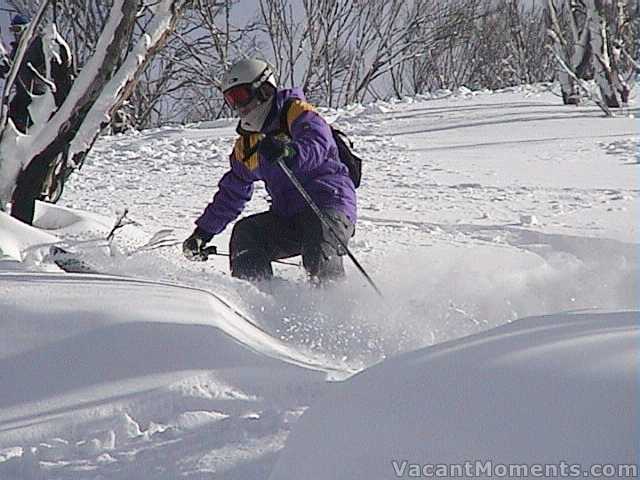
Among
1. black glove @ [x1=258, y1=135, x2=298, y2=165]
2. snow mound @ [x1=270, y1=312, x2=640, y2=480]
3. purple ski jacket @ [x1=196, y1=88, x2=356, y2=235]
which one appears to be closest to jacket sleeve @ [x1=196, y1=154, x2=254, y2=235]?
purple ski jacket @ [x1=196, y1=88, x2=356, y2=235]

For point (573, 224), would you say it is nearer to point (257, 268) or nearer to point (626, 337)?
point (257, 268)

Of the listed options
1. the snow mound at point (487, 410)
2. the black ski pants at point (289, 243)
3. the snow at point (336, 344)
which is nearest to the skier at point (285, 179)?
the black ski pants at point (289, 243)

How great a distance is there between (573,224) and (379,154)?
392cm

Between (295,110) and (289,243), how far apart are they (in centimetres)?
58

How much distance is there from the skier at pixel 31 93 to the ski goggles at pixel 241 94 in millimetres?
1159

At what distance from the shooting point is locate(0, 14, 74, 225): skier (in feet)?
14.3

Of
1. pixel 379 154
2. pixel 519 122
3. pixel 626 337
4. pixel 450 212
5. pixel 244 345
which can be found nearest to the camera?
pixel 626 337

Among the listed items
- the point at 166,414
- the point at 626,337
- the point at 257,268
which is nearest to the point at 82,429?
the point at 166,414

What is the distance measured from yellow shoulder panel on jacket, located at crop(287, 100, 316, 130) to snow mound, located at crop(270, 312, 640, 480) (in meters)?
2.07

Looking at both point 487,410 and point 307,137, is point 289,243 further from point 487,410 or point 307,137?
point 487,410

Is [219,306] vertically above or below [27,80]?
Answer: below

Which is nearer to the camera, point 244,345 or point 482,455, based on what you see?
point 482,455

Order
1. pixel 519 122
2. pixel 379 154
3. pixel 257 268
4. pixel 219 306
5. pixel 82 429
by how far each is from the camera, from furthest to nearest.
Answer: pixel 519 122 → pixel 379 154 → pixel 257 268 → pixel 219 306 → pixel 82 429

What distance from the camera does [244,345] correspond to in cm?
244
